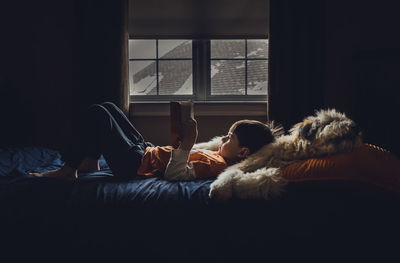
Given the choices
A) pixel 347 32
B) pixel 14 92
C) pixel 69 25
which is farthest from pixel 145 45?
pixel 347 32

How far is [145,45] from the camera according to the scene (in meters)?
2.92

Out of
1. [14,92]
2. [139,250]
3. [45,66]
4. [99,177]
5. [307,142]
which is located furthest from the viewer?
[45,66]

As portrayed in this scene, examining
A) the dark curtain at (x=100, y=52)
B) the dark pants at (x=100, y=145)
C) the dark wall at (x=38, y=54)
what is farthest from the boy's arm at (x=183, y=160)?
the dark wall at (x=38, y=54)

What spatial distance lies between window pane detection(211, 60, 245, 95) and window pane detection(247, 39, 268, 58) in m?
0.12

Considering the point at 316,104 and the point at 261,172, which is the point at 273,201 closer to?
the point at 261,172

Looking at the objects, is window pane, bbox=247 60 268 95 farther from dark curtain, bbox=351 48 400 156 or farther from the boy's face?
the boy's face

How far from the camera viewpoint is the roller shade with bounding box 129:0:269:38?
2.74 metres

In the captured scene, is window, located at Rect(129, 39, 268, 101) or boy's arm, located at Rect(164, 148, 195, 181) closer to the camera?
boy's arm, located at Rect(164, 148, 195, 181)

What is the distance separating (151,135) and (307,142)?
1794 mm

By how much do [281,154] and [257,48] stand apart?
1.81m

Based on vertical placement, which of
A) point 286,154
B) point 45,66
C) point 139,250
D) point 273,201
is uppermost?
point 45,66

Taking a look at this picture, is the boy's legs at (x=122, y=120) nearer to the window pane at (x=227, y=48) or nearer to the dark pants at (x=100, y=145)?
the dark pants at (x=100, y=145)

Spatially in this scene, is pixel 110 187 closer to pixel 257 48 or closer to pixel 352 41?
pixel 257 48

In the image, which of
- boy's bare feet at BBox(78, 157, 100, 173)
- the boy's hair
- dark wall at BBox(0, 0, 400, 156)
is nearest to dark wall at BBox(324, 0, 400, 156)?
dark wall at BBox(0, 0, 400, 156)
